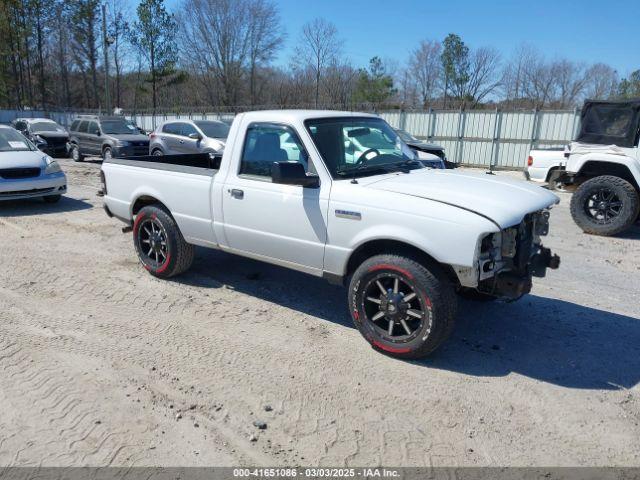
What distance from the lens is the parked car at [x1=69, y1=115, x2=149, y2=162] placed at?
1808 centimetres

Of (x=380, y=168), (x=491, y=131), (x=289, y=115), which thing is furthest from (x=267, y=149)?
(x=491, y=131)

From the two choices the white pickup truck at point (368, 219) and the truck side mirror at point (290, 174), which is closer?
the white pickup truck at point (368, 219)

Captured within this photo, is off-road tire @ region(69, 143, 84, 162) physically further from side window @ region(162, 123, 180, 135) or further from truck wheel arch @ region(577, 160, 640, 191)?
truck wheel arch @ region(577, 160, 640, 191)

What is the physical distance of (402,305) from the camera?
401 cm

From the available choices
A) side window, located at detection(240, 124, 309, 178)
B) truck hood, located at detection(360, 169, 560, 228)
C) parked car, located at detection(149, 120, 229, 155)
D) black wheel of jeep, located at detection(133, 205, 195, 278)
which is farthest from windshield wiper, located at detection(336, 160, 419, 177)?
parked car, located at detection(149, 120, 229, 155)

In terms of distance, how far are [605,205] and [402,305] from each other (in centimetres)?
651

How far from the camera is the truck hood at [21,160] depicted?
955 centimetres

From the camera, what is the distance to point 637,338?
15.1 ft

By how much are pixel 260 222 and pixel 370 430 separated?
2279 mm

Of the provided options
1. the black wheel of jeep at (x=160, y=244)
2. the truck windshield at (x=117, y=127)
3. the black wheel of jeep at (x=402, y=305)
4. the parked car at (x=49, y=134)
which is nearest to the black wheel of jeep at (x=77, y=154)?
the truck windshield at (x=117, y=127)

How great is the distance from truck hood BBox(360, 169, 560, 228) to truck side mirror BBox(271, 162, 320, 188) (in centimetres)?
54

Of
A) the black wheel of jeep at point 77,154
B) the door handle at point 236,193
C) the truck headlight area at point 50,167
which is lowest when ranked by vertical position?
the black wheel of jeep at point 77,154

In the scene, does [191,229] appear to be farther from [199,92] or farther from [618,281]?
[199,92]

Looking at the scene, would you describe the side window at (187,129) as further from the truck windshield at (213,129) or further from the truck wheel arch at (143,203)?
the truck wheel arch at (143,203)
